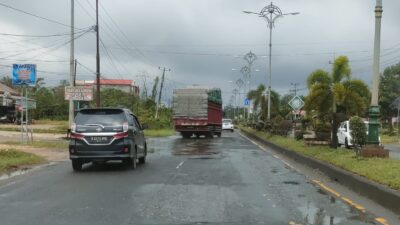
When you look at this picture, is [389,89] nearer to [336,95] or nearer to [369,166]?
[336,95]

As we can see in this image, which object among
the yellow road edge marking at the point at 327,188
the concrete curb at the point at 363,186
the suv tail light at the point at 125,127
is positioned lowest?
the yellow road edge marking at the point at 327,188

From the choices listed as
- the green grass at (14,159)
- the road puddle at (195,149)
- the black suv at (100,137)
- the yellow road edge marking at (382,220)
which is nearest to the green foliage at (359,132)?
the black suv at (100,137)

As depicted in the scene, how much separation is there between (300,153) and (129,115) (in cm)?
795

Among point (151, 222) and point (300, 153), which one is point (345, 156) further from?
point (151, 222)

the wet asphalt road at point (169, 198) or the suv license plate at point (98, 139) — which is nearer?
the wet asphalt road at point (169, 198)

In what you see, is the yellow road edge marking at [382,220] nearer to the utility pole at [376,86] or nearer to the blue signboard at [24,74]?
the utility pole at [376,86]

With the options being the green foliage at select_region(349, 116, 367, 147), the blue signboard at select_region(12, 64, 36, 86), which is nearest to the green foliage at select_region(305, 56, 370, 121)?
the green foliage at select_region(349, 116, 367, 147)

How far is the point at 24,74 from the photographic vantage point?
29.5 metres

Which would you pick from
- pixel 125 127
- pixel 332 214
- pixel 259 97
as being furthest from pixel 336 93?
pixel 259 97

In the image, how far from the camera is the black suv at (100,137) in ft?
56.5

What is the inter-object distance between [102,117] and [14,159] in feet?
15.6

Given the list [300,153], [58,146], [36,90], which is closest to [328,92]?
[300,153]

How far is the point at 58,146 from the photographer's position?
29766mm

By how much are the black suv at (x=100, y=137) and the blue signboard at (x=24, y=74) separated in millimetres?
12856
